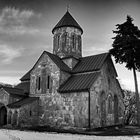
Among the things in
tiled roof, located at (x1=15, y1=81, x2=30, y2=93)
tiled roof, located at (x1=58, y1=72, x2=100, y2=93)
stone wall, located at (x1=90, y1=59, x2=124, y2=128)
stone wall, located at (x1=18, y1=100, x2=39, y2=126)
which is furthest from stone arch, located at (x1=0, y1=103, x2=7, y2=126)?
stone wall, located at (x1=90, y1=59, x2=124, y2=128)

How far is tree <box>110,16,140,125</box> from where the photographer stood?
26.8 meters

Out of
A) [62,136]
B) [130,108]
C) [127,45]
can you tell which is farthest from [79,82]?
[130,108]

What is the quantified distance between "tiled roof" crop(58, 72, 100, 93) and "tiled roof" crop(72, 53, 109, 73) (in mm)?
780

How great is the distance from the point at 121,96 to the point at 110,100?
4.15 metres

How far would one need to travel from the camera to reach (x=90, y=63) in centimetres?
3041

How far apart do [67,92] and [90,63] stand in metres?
5.96

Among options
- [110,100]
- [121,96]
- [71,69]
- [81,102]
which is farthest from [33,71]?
[121,96]

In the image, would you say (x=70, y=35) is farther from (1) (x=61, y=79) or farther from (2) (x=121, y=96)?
(2) (x=121, y=96)

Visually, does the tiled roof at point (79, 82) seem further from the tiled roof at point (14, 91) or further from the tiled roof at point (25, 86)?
the tiled roof at point (25, 86)

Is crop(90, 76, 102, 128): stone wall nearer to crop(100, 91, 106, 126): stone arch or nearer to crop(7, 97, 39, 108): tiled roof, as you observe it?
crop(100, 91, 106, 126): stone arch

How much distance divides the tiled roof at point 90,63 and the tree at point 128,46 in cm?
222

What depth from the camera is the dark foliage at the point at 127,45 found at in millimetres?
26750

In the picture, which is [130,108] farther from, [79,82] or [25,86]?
[25,86]

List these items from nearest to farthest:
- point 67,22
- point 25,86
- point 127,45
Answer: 1. point 127,45
2. point 67,22
3. point 25,86
